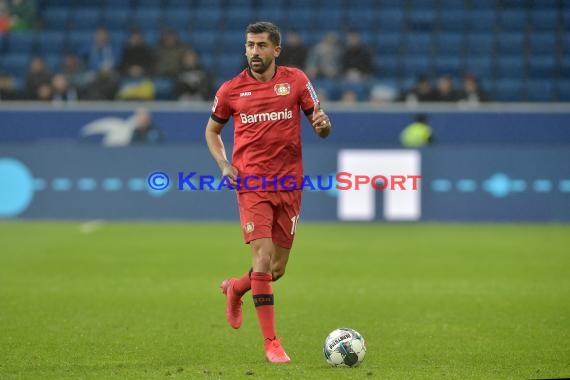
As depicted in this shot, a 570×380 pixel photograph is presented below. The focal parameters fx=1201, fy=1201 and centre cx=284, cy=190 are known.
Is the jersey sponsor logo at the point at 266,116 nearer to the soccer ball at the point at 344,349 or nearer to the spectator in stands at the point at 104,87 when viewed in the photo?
the soccer ball at the point at 344,349

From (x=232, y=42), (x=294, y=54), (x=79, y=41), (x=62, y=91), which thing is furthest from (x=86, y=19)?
(x=294, y=54)

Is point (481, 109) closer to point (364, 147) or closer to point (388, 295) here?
point (364, 147)

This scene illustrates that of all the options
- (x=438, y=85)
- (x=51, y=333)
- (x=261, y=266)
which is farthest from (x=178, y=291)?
(x=438, y=85)

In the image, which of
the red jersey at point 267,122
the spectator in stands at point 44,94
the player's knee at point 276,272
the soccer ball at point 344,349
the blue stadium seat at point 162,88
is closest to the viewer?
the soccer ball at point 344,349

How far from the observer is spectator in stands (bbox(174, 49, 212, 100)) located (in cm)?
2209

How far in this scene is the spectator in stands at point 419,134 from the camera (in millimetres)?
20266

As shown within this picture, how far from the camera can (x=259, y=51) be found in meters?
8.00

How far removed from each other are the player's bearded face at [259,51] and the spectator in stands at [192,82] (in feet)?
46.3

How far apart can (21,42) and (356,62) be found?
23.7 ft

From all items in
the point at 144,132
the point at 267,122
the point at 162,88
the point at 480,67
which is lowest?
the point at 144,132

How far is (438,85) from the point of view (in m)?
22.7

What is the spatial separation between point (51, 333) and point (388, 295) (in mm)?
3779

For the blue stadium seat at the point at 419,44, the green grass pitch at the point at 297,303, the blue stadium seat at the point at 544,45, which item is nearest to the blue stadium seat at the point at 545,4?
the blue stadium seat at the point at 544,45

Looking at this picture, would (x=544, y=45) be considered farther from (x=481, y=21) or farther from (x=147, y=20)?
(x=147, y=20)
